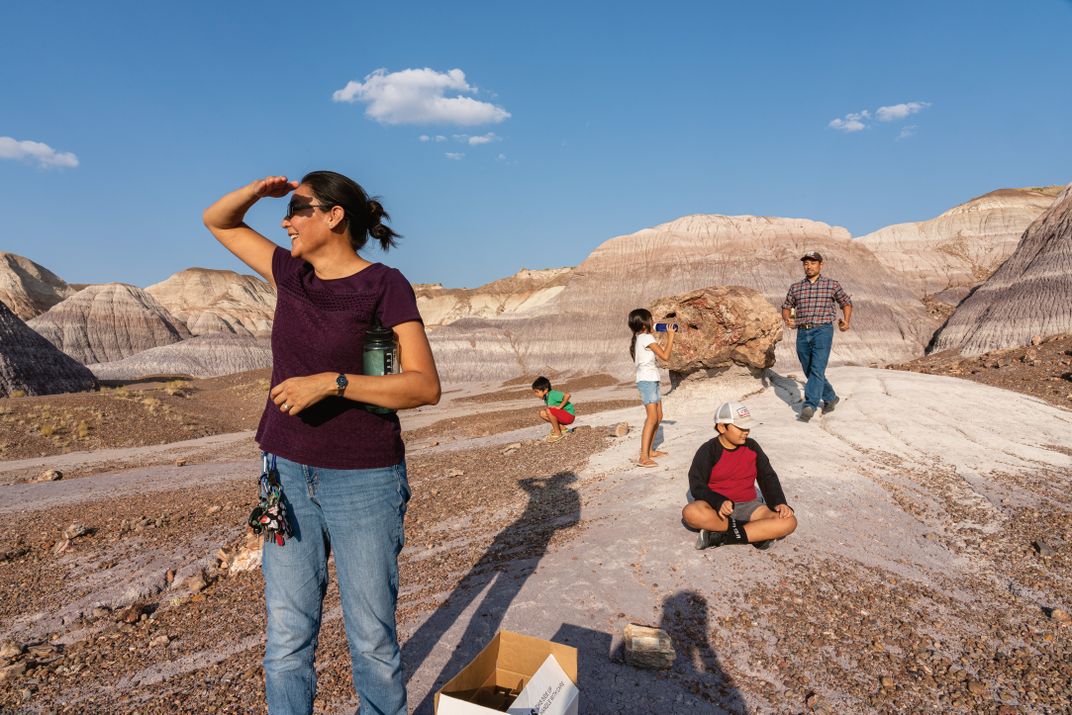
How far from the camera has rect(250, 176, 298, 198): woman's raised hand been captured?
2447 millimetres

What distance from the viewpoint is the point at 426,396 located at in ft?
6.97


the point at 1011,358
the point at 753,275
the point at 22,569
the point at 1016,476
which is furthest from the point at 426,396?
the point at 753,275

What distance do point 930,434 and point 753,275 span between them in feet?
89.8

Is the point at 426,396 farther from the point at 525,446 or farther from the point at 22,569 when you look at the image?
the point at 525,446

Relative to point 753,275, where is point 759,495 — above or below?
below

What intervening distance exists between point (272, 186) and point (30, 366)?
31.2 m

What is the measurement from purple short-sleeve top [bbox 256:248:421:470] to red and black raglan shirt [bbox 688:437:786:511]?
331 centimetres

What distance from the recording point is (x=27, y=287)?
242 feet

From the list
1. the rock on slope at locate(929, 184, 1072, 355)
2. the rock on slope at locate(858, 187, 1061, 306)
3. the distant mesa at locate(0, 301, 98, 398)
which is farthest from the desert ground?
the rock on slope at locate(858, 187, 1061, 306)

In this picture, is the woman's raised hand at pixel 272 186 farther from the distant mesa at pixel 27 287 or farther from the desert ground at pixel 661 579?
the distant mesa at pixel 27 287

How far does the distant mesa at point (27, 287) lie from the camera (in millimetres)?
66125

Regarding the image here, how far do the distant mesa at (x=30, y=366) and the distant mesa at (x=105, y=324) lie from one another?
28291 millimetres

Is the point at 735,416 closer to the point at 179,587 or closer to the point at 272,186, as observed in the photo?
the point at 272,186

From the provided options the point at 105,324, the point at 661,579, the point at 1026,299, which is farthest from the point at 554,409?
the point at 105,324
